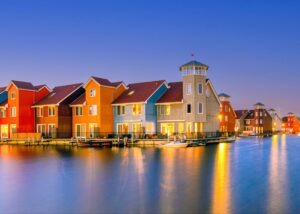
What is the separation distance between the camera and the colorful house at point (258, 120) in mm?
122250

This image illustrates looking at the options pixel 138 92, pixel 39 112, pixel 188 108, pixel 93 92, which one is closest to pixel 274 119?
pixel 138 92

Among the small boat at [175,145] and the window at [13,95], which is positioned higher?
the window at [13,95]

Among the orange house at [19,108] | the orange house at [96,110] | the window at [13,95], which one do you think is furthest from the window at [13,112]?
the orange house at [96,110]

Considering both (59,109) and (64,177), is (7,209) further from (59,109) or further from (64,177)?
(59,109)

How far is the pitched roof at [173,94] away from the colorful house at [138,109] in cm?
95

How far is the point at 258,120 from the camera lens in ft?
401

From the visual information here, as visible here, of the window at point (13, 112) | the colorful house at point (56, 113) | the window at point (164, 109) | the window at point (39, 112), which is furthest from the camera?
the window at point (13, 112)

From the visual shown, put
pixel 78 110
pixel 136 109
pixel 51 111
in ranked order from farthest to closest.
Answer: pixel 51 111
pixel 78 110
pixel 136 109

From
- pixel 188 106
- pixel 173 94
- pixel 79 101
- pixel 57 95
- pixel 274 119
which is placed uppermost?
pixel 57 95

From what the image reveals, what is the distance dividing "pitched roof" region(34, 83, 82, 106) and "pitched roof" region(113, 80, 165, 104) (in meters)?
10.6

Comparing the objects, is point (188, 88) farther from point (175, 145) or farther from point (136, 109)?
point (175, 145)

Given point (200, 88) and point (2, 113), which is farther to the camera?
point (2, 113)

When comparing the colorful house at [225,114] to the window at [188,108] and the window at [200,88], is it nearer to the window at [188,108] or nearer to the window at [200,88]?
the window at [200,88]

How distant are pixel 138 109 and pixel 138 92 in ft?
14.4
